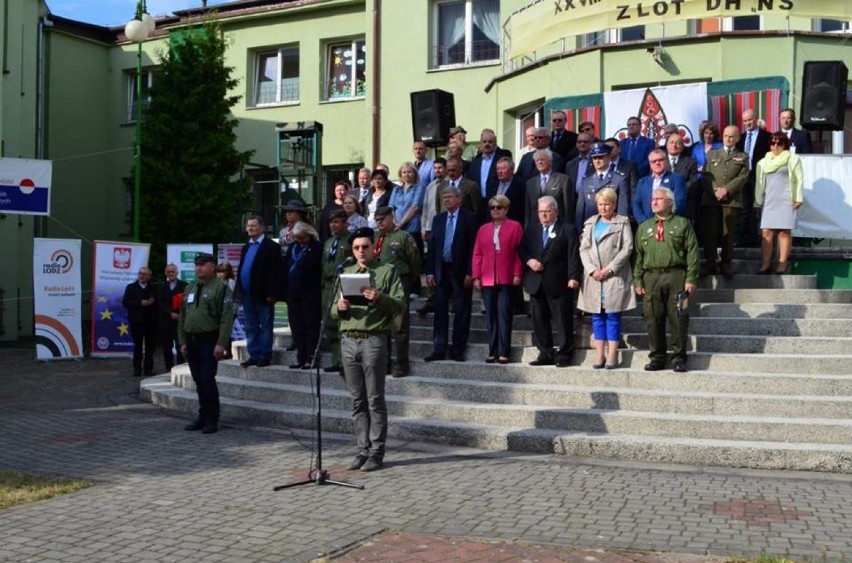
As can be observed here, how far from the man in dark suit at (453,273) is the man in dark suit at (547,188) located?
2.47 feet

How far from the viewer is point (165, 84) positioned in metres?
25.3

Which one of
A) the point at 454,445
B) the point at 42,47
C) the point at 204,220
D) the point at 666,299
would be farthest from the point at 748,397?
the point at 42,47

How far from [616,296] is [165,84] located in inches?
732

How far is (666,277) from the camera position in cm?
988

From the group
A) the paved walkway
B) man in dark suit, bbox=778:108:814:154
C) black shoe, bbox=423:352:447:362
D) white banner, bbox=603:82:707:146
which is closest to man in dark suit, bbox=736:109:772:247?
man in dark suit, bbox=778:108:814:154

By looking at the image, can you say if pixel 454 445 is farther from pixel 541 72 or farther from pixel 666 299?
pixel 541 72

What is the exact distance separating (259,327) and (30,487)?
4.80 meters

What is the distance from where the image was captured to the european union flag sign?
20.9 m

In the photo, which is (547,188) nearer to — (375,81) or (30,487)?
(30,487)

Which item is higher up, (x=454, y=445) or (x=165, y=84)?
(x=165, y=84)

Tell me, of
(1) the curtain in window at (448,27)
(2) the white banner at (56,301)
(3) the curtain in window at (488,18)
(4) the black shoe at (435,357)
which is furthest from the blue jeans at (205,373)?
(1) the curtain in window at (448,27)

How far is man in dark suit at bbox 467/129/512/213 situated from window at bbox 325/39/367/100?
44.2 ft

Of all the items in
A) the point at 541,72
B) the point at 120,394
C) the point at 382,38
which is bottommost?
the point at 120,394

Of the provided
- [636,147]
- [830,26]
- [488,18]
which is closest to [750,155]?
[636,147]
